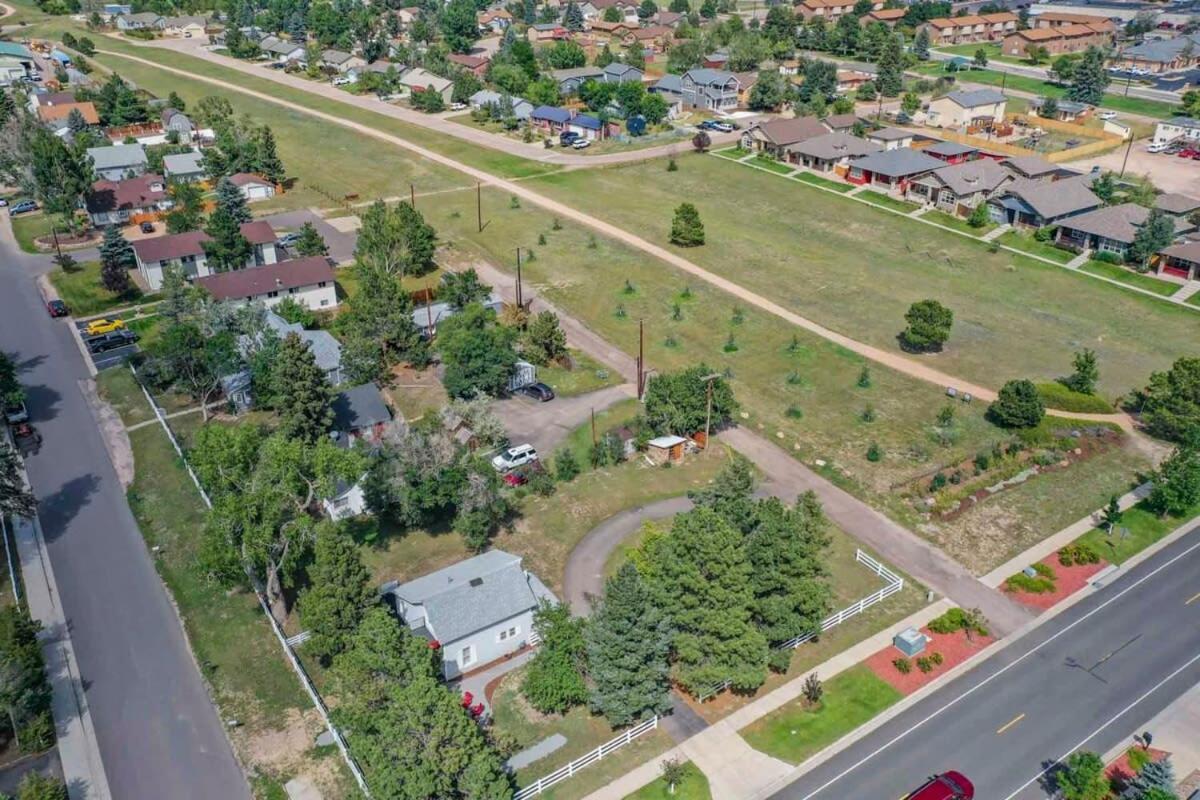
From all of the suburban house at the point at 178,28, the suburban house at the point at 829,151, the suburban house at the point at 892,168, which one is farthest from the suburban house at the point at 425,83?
the suburban house at the point at 178,28

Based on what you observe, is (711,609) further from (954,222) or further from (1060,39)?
(1060,39)

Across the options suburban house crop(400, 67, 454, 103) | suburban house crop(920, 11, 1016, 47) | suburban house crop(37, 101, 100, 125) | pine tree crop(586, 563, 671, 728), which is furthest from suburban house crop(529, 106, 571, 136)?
pine tree crop(586, 563, 671, 728)

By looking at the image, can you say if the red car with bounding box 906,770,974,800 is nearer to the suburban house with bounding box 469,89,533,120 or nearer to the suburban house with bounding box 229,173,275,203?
the suburban house with bounding box 229,173,275,203

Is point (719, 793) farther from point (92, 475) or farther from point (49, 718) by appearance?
point (92, 475)

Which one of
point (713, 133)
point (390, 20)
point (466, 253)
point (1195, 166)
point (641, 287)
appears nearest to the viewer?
point (641, 287)

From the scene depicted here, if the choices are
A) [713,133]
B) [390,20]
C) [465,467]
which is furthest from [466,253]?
[390,20]

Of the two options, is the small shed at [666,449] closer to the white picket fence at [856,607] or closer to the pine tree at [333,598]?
the white picket fence at [856,607]
